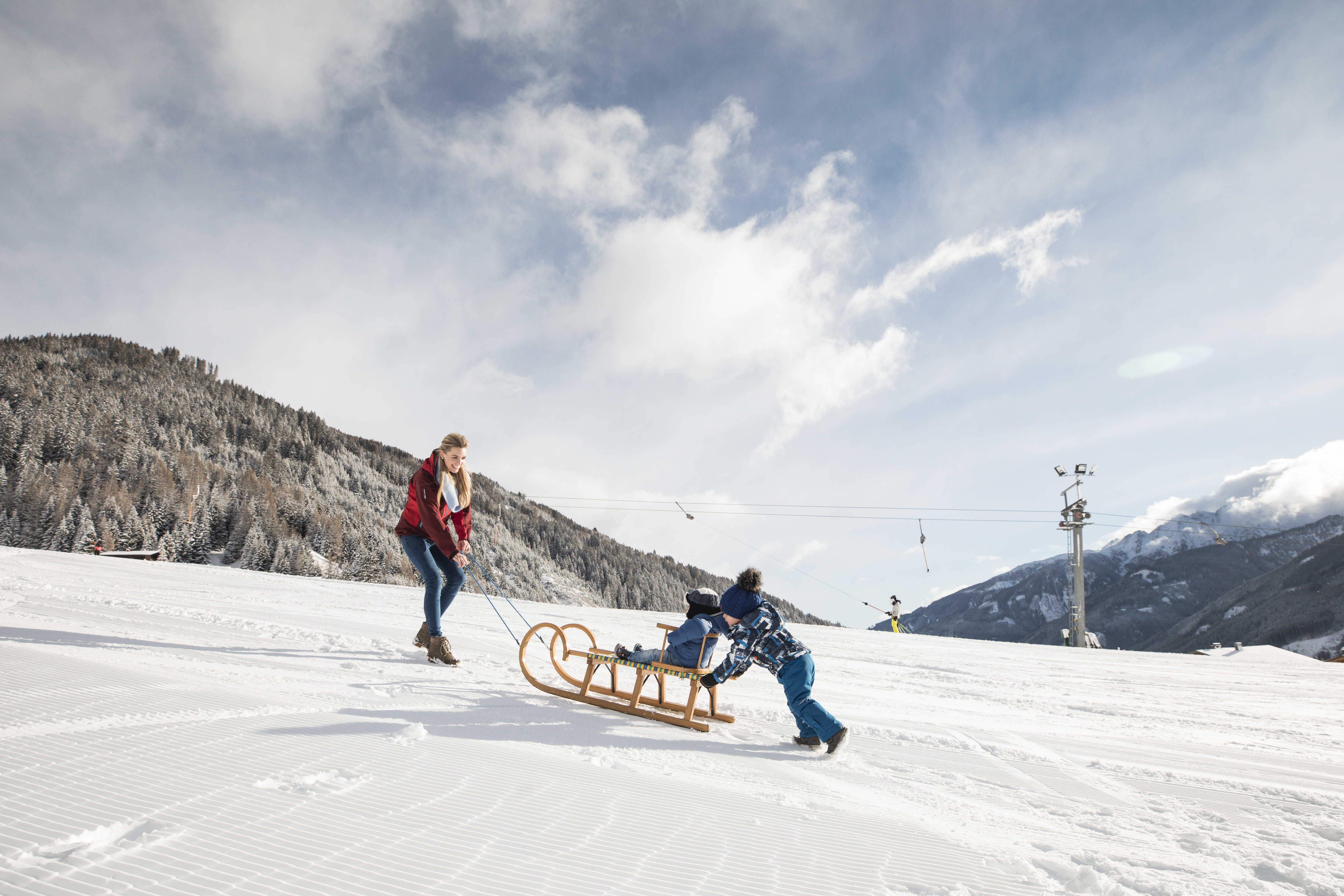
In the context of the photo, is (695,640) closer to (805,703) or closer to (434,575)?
(805,703)

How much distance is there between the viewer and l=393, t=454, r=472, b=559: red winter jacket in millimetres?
5949

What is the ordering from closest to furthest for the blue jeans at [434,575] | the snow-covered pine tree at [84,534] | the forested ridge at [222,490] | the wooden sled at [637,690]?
the wooden sled at [637,690] < the blue jeans at [434,575] < the snow-covered pine tree at [84,534] < the forested ridge at [222,490]

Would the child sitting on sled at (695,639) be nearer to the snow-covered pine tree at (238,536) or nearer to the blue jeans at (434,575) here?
the blue jeans at (434,575)

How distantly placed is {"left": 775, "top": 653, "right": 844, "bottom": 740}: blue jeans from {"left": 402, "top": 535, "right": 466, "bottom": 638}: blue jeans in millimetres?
3307

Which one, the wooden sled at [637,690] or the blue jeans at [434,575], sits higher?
the blue jeans at [434,575]

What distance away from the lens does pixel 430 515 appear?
5957 millimetres

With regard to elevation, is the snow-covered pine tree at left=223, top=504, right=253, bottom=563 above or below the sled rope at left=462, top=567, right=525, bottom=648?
above

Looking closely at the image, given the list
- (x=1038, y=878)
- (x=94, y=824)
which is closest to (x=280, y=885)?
(x=94, y=824)

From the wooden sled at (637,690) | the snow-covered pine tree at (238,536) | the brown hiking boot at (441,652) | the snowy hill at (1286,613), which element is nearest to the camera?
the wooden sled at (637,690)

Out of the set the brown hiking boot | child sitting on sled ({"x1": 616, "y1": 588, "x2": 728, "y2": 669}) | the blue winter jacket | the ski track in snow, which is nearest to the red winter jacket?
the brown hiking boot

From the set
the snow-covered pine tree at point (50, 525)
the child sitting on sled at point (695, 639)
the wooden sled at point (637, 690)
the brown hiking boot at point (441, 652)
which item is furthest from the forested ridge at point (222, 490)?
the child sitting on sled at point (695, 639)

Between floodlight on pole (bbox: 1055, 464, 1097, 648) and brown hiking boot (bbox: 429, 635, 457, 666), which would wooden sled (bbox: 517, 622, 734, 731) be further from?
floodlight on pole (bbox: 1055, 464, 1097, 648)

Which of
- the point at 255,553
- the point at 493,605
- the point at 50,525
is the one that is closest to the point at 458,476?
the point at 493,605

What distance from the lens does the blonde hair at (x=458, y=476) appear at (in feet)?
19.7
